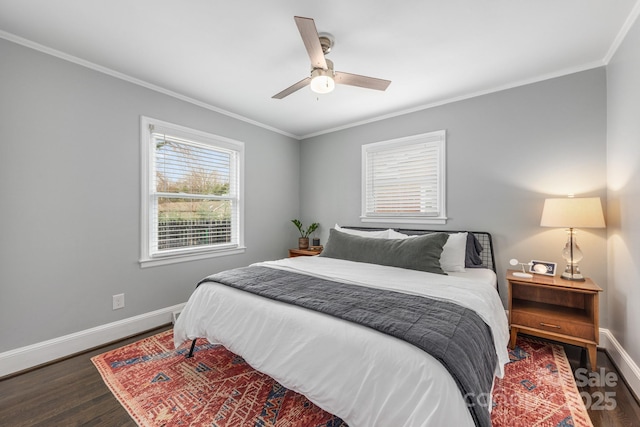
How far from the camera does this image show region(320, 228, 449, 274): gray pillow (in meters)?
2.45

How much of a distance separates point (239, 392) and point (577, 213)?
2872mm

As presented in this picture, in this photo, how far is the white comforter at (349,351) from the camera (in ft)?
3.57

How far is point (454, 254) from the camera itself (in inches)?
105

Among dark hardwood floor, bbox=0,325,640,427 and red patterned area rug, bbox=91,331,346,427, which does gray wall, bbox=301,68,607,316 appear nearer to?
dark hardwood floor, bbox=0,325,640,427

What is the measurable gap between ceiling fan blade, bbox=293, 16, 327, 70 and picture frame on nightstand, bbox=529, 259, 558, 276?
2533 mm

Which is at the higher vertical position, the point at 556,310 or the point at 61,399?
the point at 556,310

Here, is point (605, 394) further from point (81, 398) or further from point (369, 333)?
point (81, 398)

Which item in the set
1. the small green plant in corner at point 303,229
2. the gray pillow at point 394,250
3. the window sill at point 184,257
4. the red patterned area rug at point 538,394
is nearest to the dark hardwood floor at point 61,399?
the window sill at point 184,257

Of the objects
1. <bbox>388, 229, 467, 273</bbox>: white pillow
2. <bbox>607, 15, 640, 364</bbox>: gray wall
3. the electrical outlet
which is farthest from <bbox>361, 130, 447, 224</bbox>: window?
the electrical outlet

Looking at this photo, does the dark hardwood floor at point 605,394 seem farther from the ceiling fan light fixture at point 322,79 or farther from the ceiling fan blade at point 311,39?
the ceiling fan blade at point 311,39

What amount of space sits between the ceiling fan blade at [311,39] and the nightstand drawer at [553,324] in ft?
8.54

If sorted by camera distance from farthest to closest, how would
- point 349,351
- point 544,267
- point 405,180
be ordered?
point 405,180 < point 544,267 < point 349,351

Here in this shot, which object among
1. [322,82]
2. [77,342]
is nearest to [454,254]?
[322,82]

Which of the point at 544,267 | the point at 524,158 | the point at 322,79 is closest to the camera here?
the point at 322,79
